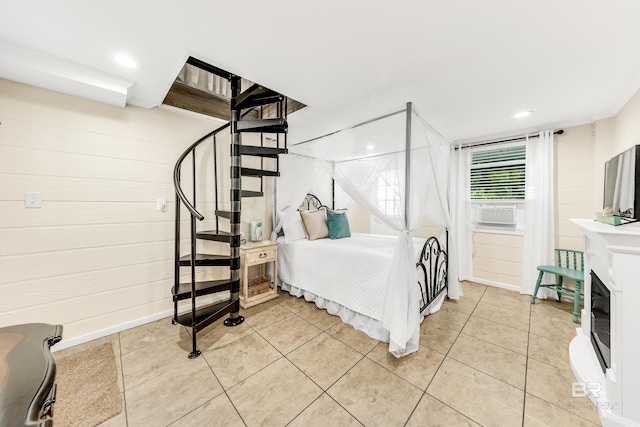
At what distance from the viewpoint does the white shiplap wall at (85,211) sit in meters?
1.81

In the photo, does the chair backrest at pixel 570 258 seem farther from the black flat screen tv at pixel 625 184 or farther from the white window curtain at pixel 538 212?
the black flat screen tv at pixel 625 184

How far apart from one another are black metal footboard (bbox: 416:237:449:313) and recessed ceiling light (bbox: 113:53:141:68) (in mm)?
2918

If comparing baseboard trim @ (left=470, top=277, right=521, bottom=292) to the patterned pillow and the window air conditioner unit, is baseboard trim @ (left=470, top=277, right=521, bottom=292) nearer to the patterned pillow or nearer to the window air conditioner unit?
the window air conditioner unit

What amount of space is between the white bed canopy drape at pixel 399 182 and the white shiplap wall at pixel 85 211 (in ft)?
5.66

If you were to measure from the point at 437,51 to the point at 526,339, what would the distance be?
2.55 meters

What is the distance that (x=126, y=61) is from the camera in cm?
170

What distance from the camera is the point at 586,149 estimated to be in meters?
2.78

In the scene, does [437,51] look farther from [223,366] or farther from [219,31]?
[223,366]

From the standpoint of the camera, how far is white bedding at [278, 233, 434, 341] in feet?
7.25

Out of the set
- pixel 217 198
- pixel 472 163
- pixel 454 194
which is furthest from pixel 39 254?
pixel 472 163

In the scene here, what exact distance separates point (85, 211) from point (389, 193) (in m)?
2.83

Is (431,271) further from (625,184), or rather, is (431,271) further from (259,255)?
(259,255)

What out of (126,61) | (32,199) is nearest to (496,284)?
(126,61)

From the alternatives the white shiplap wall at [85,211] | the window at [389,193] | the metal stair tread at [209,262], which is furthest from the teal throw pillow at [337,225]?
the white shiplap wall at [85,211]
